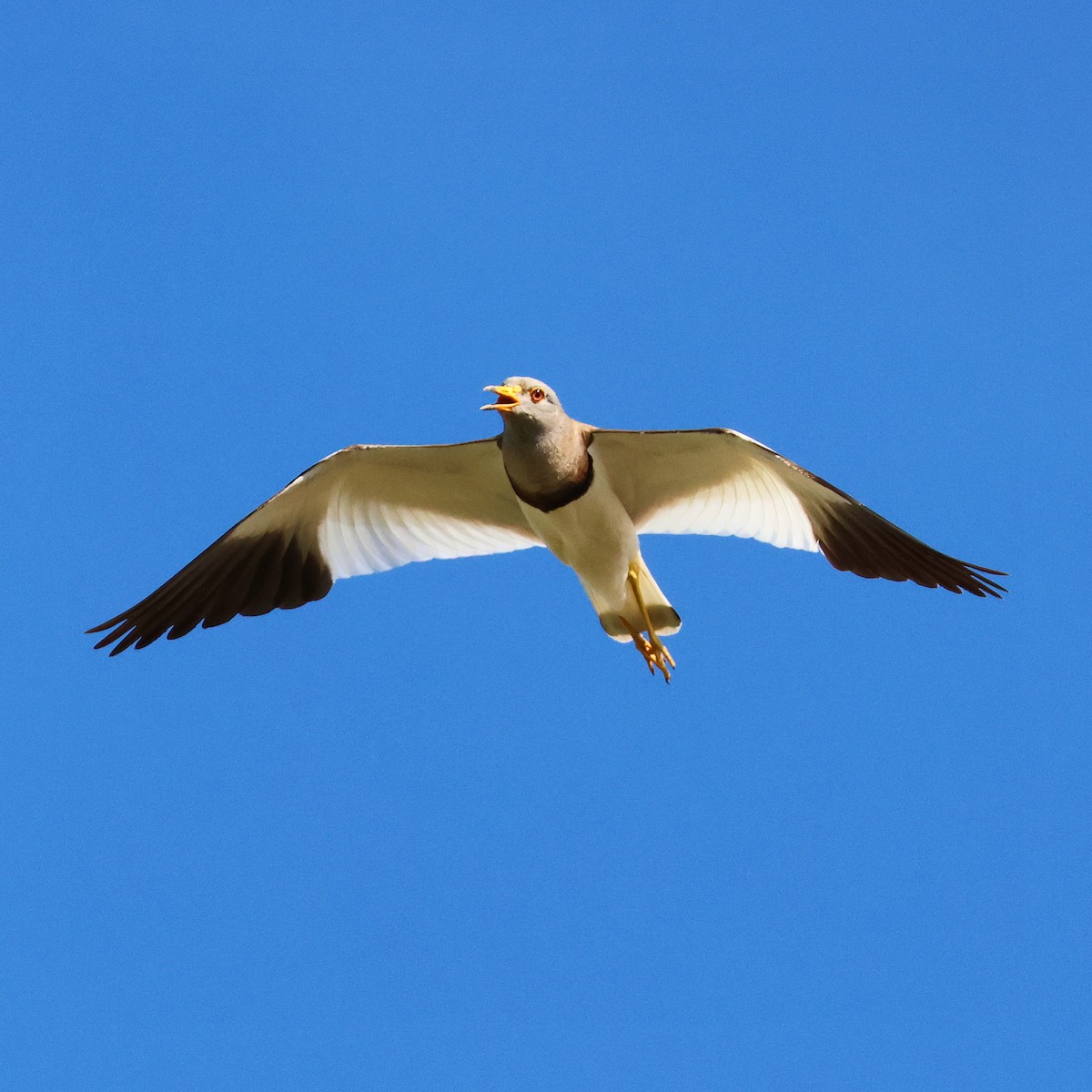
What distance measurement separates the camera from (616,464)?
391 inches

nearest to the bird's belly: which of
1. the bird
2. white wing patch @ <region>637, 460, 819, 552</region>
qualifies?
the bird

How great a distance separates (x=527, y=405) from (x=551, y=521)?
110 centimetres

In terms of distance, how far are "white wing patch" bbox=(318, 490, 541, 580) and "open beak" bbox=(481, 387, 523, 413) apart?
206 centimetres

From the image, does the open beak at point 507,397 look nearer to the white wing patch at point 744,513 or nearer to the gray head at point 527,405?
the gray head at point 527,405

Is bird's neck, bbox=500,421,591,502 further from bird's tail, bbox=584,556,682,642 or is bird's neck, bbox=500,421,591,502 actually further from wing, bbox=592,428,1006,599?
bird's tail, bbox=584,556,682,642

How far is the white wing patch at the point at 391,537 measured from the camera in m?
10.5

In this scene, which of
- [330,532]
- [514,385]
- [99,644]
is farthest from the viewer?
[330,532]

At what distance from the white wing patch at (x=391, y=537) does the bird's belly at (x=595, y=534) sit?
2.68 ft

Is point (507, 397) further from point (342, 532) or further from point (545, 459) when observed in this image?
point (342, 532)

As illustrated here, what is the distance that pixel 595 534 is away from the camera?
9648 mm

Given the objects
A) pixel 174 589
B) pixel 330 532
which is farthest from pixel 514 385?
pixel 174 589

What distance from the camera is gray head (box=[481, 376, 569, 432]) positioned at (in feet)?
28.9

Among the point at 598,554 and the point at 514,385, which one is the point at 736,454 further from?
the point at 514,385

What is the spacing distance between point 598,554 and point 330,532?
2207 millimetres
